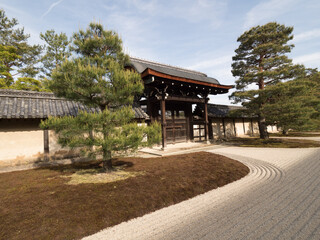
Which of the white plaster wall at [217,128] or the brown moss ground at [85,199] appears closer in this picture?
the brown moss ground at [85,199]

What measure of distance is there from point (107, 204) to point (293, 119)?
45.1 ft

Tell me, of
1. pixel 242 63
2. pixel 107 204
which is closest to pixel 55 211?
pixel 107 204

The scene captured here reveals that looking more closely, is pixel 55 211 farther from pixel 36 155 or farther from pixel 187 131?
pixel 187 131

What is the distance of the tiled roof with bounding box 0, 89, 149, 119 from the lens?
7.54 metres

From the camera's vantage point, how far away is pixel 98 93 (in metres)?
5.22

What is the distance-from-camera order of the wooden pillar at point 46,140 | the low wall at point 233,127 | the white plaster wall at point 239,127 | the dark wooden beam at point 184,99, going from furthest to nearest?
the white plaster wall at point 239,127, the low wall at point 233,127, the dark wooden beam at point 184,99, the wooden pillar at point 46,140

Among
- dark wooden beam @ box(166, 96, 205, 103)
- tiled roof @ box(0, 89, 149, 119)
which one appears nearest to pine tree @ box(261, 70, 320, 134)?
dark wooden beam @ box(166, 96, 205, 103)

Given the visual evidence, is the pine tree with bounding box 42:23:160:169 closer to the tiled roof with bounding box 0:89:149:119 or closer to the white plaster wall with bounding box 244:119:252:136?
the tiled roof with bounding box 0:89:149:119

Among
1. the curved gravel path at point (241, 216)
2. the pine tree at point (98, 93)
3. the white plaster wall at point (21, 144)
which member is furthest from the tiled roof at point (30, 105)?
the curved gravel path at point (241, 216)

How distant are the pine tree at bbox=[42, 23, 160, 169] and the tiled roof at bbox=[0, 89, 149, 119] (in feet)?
6.87

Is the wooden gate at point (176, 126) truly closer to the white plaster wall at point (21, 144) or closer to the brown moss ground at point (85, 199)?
the brown moss ground at point (85, 199)

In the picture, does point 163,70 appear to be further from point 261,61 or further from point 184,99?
point 261,61

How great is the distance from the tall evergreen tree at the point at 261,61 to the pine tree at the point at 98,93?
10.8 m

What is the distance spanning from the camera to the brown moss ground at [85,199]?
2764mm
